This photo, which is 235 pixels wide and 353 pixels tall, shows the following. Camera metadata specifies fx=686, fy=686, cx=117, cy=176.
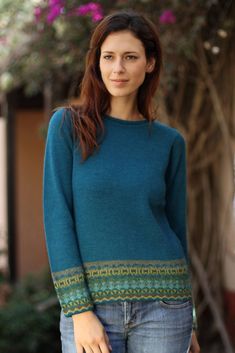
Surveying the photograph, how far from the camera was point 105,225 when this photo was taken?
2.27 metres

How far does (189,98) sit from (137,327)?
2928 millimetres

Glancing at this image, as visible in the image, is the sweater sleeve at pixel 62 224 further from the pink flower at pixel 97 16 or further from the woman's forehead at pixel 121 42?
the pink flower at pixel 97 16

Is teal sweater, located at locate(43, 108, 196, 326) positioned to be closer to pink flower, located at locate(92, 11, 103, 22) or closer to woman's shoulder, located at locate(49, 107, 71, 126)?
woman's shoulder, located at locate(49, 107, 71, 126)

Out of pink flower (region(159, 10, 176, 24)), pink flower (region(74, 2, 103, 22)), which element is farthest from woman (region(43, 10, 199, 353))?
pink flower (region(74, 2, 103, 22))

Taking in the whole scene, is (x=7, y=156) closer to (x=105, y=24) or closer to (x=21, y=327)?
(x=21, y=327)

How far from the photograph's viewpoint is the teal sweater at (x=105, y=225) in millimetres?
2234

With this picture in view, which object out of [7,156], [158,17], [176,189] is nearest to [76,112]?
[176,189]

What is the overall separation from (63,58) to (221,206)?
5.19 ft

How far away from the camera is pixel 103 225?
89.3 inches

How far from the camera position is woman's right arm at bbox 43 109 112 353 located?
2172mm

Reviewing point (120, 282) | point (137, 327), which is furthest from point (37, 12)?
point (137, 327)

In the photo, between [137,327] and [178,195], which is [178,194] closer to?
[178,195]

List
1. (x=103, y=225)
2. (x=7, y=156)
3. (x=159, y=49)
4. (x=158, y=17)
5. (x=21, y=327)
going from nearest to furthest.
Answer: (x=103, y=225) → (x=159, y=49) → (x=158, y=17) → (x=21, y=327) → (x=7, y=156)

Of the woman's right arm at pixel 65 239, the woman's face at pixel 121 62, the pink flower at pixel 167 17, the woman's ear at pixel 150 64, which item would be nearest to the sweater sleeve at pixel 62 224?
the woman's right arm at pixel 65 239
